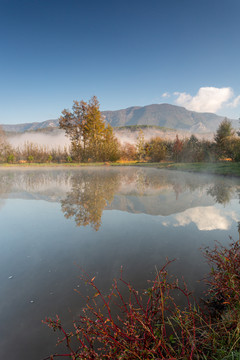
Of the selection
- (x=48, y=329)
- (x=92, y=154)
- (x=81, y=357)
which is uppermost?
(x=92, y=154)

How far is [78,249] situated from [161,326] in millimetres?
1848

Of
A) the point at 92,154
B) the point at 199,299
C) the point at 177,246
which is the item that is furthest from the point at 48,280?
the point at 92,154

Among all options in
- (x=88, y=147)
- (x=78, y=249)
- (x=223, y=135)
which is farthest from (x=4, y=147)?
(x=78, y=249)

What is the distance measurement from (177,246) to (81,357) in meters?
2.11

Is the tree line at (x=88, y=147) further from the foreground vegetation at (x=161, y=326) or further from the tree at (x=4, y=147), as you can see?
the foreground vegetation at (x=161, y=326)

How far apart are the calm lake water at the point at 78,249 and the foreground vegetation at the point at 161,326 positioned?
0.19 meters

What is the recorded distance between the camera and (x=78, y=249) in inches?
112

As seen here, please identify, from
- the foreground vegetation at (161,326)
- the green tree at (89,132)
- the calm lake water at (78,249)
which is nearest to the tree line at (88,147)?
the green tree at (89,132)

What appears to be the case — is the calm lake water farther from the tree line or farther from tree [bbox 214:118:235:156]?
the tree line

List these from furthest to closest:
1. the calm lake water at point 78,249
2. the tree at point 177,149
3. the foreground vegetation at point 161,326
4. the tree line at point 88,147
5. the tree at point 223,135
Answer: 1. the tree line at point 88,147
2. the tree at point 177,149
3. the tree at point 223,135
4. the calm lake water at point 78,249
5. the foreground vegetation at point 161,326

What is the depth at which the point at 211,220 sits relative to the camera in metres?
4.07

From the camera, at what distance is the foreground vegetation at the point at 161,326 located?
3.59ft

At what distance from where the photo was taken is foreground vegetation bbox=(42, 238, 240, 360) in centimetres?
109

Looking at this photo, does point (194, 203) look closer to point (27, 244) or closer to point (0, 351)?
point (27, 244)
